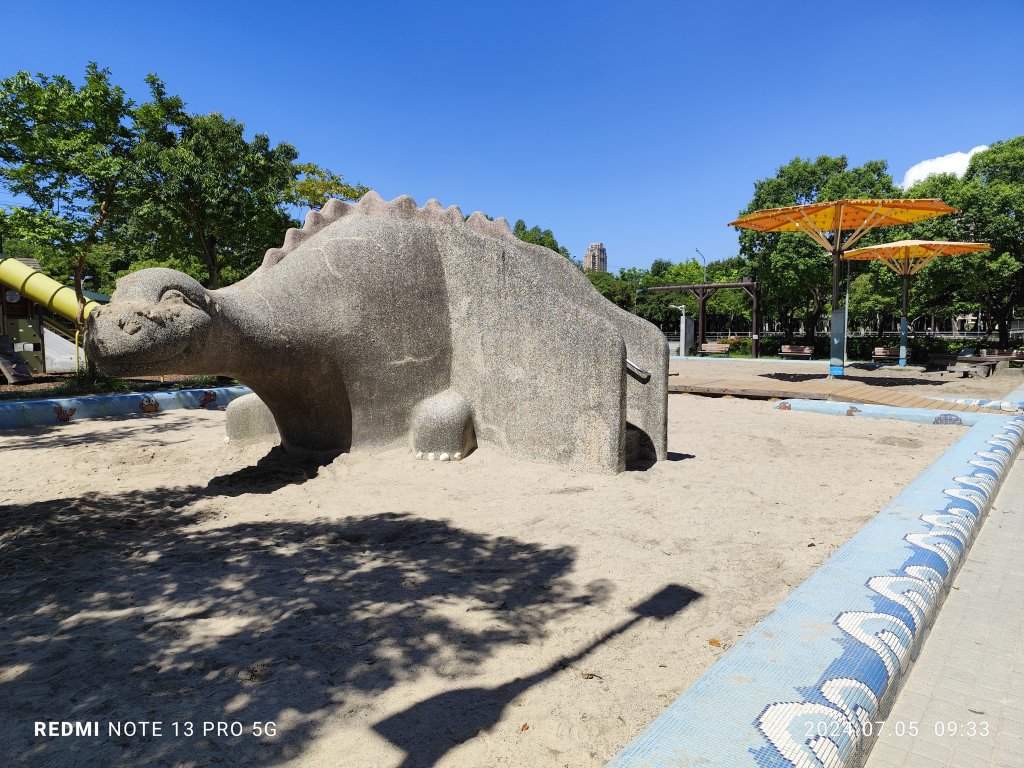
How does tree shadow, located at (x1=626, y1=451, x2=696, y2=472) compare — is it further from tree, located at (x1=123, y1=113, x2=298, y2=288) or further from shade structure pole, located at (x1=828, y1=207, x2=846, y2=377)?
tree, located at (x1=123, y1=113, x2=298, y2=288)

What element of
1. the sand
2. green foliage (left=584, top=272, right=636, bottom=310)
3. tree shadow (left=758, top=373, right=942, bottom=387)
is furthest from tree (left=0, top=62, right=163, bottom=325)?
green foliage (left=584, top=272, right=636, bottom=310)

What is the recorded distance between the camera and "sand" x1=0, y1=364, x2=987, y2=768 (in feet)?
7.63

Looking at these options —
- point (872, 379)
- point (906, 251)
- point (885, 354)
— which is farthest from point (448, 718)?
point (885, 354)

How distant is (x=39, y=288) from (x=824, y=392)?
2033 centimetres

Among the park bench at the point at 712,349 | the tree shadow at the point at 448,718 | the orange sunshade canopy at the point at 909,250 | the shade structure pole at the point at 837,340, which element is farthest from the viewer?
the park bench at the point at 712,349

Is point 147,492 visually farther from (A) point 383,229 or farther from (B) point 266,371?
A: (A) point 383,229

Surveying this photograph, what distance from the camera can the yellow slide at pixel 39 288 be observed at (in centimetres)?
1667

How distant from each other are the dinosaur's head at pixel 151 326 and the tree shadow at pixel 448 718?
3.60m

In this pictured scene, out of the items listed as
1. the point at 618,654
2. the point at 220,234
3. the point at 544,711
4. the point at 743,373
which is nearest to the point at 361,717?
the point at 544,711

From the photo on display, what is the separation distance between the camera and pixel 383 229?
641 centimetres

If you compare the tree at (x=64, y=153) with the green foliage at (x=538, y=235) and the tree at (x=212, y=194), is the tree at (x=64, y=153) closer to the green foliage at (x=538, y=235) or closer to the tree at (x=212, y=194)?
the tree at (x=212, y=194)

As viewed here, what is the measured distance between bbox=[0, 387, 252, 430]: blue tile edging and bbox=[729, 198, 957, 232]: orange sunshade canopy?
1237 centimetres

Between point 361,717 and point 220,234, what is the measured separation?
49.8 ft

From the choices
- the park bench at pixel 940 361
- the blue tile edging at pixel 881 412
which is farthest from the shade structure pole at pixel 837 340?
the blue tile edging at pixel 881 412
